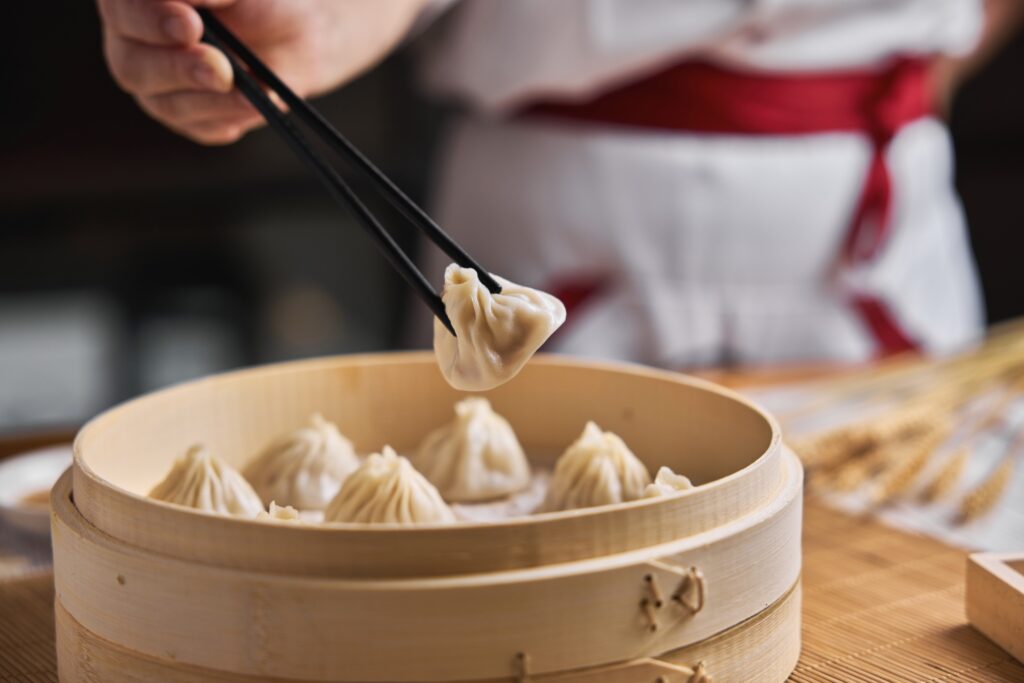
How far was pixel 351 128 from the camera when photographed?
14.7 feet

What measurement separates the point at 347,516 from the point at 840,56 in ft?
5.86

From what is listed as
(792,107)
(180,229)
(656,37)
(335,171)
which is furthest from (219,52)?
(180,229)

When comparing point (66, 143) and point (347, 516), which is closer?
point (347, 516)

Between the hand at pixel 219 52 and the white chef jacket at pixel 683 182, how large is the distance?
64cm

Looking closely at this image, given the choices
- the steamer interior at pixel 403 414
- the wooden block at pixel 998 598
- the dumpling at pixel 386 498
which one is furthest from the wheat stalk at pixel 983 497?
the dumpling at pixel 386 498

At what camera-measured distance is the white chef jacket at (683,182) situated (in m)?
2.44

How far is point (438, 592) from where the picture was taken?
93cm

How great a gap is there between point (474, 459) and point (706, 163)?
1272 millimetres

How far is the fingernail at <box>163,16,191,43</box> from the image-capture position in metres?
1.36

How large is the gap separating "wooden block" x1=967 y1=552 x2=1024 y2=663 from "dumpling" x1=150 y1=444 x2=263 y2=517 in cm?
86

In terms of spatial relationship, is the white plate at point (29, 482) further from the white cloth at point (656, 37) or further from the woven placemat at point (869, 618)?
the white cloth at point (656, 37)

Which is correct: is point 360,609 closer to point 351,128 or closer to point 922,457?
point 922,457

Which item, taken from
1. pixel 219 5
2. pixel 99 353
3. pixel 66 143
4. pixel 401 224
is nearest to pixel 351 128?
pixel 401 224

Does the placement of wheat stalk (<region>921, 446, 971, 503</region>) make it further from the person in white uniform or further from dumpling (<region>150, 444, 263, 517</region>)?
dumpling (<region>150, 444, 263, 517</region>)
